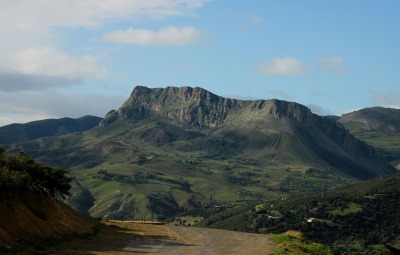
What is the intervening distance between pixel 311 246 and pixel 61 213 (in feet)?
86.5

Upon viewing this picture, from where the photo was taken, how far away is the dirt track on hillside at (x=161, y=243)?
49656 mm

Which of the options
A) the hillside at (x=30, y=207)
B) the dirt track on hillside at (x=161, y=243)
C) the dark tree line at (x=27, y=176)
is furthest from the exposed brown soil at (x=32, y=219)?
the dirt track on hillside at (x=161, y=243)

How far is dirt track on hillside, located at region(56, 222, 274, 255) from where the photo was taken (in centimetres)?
4966

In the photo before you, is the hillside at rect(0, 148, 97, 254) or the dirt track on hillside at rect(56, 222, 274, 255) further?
the dirt track on hillside at rect(56, 222, 274, 255)

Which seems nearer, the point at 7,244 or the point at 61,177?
the point at 7,244

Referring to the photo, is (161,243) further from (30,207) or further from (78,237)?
(30,207)

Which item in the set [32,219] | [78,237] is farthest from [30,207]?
[78,237]

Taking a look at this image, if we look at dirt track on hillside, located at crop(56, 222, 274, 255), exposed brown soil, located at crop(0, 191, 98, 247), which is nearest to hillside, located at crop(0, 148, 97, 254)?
exposed brown soil, located at crop(0, 191, 98, 247)

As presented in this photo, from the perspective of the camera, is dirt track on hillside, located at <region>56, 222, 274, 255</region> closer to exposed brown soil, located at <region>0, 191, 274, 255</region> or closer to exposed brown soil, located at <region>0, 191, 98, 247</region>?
exposed brown soil, located at <region>0, 191, 274, 255</region>

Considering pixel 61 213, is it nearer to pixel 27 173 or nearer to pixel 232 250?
pixel 27 173

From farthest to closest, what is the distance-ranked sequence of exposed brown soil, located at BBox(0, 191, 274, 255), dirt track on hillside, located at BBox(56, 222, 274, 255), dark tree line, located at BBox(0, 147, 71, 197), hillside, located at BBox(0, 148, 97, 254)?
dark tree line, located at BBox(0, 147, 71, 197) < dirt track on hillside, located at BBox(56, 222, 274, 255) < hillside, located at BBox(0, 148, 97, 254) < exposed brown soil, located at BBox(0, 191, 274, 255)

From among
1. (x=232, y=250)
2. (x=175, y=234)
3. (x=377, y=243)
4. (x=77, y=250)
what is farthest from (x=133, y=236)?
(x=377, y=243)

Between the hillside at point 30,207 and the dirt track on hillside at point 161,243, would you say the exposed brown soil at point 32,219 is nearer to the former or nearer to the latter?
the hillside at point 30,207

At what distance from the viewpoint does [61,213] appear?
62.3 meters
